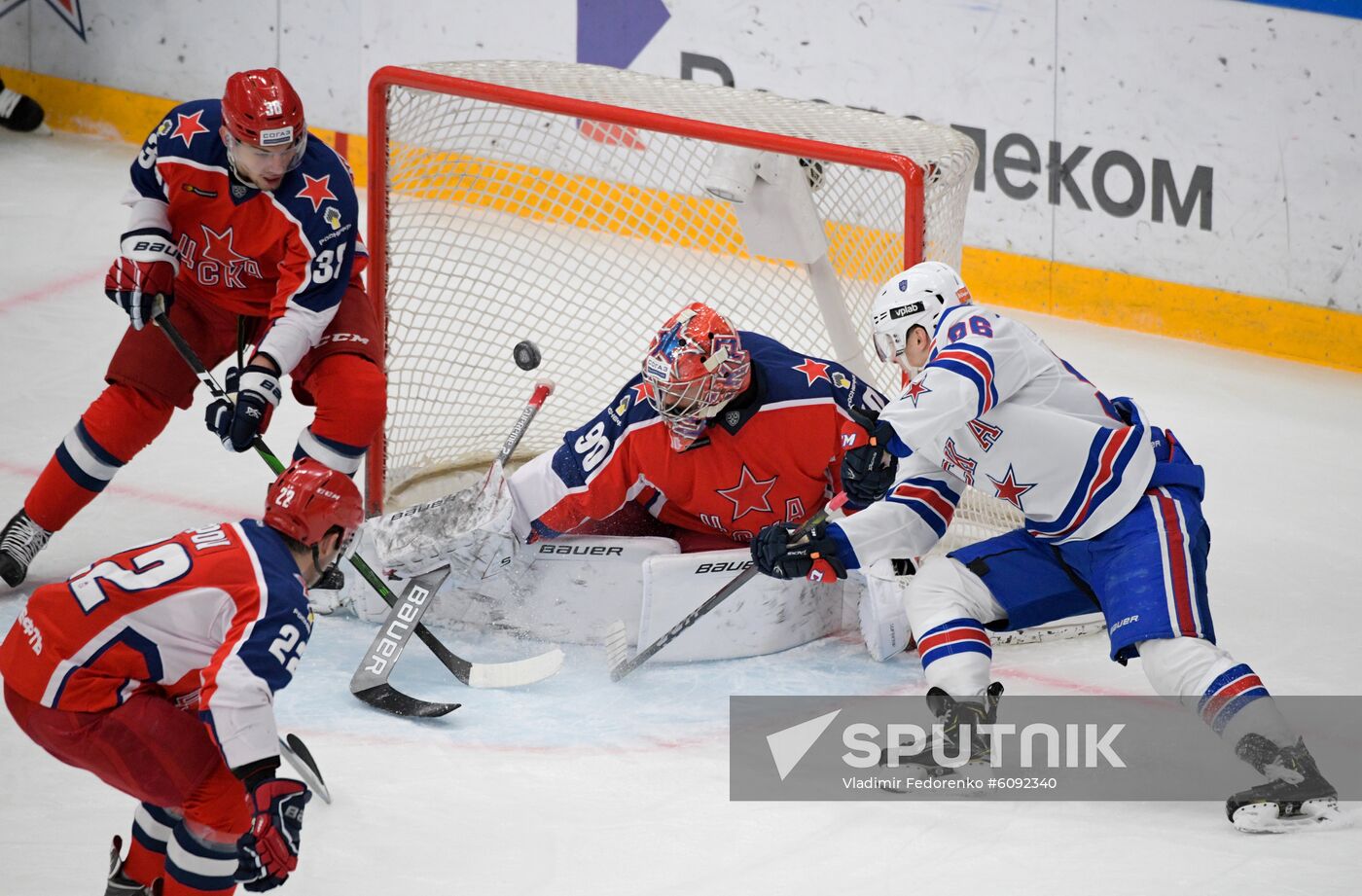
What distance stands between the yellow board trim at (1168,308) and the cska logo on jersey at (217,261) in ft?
10.1

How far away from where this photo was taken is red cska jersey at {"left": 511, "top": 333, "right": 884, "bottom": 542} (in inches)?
145

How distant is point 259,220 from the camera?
388 cm

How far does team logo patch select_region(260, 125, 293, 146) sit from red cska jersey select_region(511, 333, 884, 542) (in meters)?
0.82

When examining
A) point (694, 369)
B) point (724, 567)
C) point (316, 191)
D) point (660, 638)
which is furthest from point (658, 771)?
point (316, 191)

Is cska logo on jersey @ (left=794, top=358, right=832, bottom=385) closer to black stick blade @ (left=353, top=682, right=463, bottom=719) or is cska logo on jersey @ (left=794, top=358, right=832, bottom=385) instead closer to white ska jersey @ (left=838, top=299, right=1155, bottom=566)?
white ska jersey @ (left=838, top=299, right=1155, bottom=566)

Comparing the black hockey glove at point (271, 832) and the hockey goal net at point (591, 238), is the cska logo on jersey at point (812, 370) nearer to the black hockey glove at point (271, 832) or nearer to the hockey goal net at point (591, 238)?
the hockey goal net at point (591, 238)

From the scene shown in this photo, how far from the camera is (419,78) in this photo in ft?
14.0

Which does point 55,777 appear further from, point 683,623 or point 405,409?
point 405,409

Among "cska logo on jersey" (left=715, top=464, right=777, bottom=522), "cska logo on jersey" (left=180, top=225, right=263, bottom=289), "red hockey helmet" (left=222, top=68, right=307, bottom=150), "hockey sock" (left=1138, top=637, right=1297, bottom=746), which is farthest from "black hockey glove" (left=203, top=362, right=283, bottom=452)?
"hockey sock" (left=1138, top=637, right=1297, bottom=746)

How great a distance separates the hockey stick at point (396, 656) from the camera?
141 inches

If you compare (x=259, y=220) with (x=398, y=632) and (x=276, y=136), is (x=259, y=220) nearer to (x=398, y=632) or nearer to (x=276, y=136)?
(x=276, y=136)

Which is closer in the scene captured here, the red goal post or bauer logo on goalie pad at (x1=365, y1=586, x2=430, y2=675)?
bauer logo on goalie pad at (x1=365, y1=586, x2=430, y2=675)

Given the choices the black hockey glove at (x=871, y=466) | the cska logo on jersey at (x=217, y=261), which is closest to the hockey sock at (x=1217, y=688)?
the black hockey glove at (x=871, y=466)

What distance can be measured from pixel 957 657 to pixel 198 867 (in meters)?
1.34
